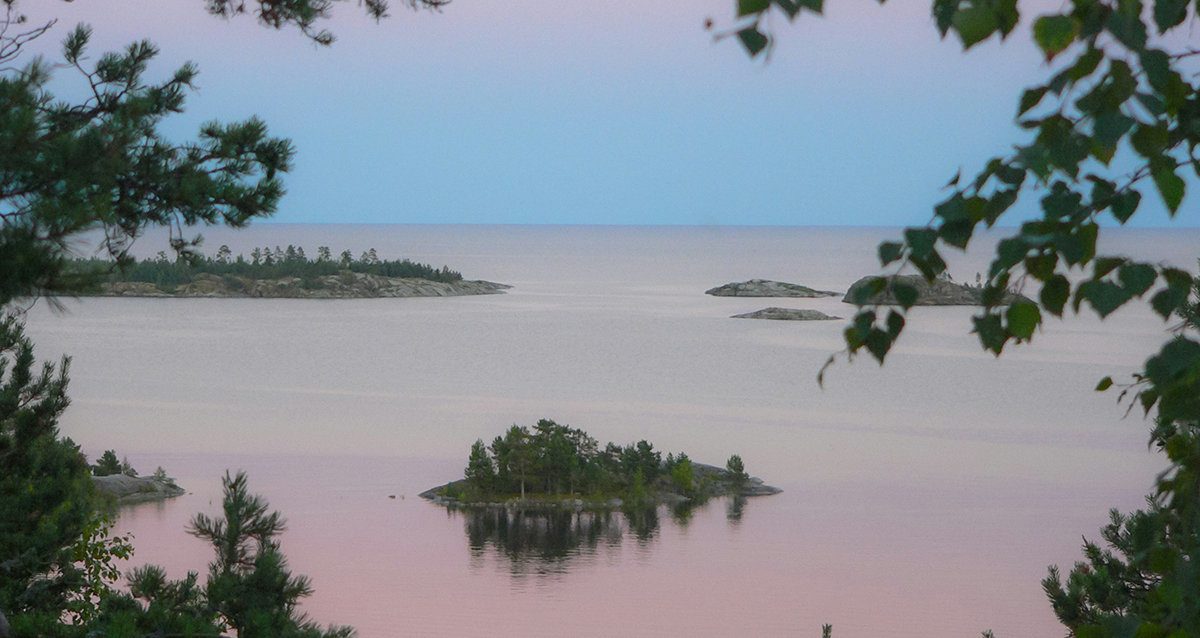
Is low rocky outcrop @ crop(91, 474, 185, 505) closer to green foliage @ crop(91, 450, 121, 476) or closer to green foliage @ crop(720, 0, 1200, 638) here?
green foliage @ crop(91, 450, 121, 476)

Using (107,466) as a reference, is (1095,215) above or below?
above

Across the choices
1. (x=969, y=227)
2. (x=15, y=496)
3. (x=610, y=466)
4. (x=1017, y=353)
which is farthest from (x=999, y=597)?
(x=1017, y=353)

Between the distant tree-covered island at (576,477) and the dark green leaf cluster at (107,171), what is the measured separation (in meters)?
14.8

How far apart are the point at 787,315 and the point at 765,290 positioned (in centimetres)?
1533

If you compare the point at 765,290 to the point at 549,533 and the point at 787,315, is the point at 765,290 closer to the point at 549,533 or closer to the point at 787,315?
the point at 787,315

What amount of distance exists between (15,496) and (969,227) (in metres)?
6.74

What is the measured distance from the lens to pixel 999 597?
1477 centimetres

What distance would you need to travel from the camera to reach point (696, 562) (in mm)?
15875

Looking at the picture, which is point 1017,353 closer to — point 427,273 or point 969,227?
point 427,273

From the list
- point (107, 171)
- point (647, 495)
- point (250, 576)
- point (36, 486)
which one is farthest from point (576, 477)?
point (107, 171)

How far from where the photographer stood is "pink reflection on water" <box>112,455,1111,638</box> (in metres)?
13.7

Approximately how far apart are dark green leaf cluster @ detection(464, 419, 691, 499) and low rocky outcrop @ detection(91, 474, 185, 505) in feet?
15.4

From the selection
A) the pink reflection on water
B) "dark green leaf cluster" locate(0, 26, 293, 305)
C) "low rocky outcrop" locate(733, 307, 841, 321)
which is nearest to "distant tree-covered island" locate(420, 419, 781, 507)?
the pink reflection on water

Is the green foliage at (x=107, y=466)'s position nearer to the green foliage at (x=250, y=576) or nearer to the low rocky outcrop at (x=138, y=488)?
the low rocky outcrop at (x=138, y=488)
